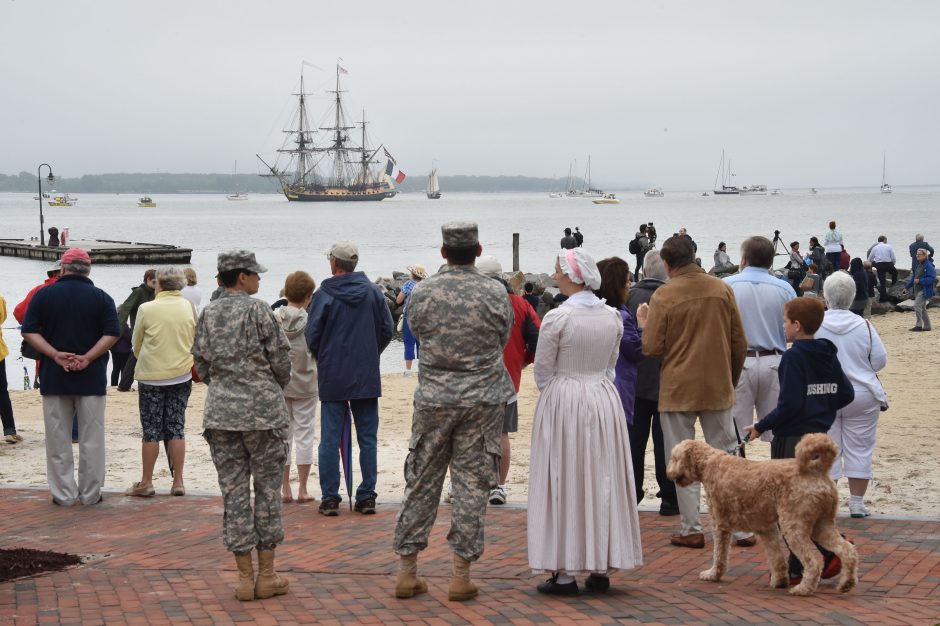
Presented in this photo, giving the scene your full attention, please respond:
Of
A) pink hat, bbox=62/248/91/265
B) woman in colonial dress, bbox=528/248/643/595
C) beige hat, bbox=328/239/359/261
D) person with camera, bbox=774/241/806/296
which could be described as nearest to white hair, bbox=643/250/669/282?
woman in colonial dress, bbox=528/248/643/595

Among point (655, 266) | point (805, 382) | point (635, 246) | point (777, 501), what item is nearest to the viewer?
point (777, 501)

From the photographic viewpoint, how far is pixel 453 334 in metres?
5.54

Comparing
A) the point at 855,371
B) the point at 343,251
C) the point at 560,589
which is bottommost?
the point at 560,589

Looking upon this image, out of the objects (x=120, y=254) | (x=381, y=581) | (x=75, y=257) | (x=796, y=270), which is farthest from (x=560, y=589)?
(x=120, y=254)

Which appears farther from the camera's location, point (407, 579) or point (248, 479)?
point (248, 479)

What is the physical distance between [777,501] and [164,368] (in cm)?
476

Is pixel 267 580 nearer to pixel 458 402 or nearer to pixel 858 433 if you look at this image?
pixel 458 402

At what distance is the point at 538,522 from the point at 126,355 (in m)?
10.9

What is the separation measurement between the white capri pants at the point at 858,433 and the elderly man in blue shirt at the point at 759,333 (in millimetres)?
480

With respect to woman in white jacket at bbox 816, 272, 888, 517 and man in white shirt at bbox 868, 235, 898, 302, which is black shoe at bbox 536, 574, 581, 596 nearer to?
woman in white jacket at bbox 816, 272, 888, 517

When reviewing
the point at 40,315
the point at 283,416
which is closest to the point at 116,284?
the point at 40,315

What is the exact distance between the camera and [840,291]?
716 centimetres

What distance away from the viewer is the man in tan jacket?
6.53 m

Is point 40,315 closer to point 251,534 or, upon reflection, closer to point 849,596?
point 251,534
